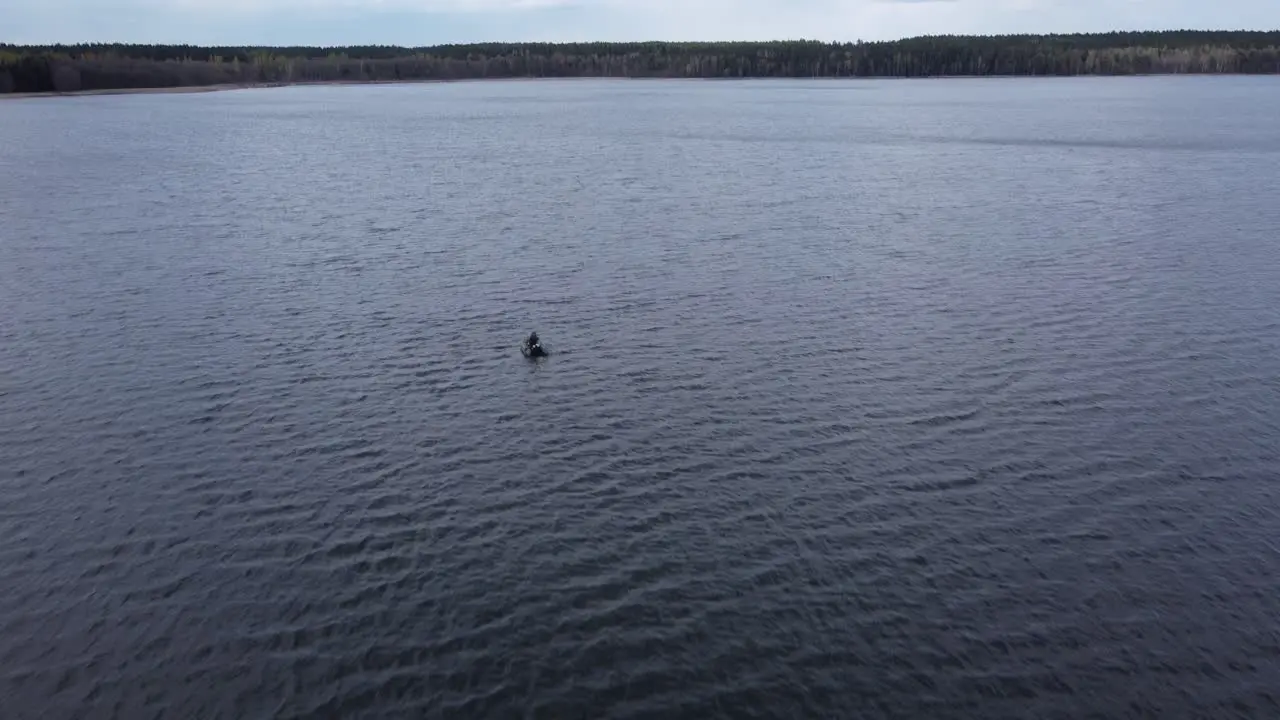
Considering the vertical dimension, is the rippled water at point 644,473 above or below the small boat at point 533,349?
below

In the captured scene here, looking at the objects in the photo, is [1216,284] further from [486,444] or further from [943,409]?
[486,444]

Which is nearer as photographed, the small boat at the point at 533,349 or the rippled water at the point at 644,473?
the rippled water at the point at 644,473

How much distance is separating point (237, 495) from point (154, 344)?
82.1 ft

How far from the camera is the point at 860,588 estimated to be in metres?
36.1

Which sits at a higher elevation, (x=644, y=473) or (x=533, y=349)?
(x=533, y=349)

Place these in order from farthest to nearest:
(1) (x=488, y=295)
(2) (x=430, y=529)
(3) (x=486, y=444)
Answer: (1) (x=488, y=295) < (3) (x=486, y=444) < (2) (x=430, y=529)

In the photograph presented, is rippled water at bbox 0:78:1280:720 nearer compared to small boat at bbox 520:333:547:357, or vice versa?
rippled water at bbox 0:78:1280:720

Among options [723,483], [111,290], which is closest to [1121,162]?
[723,483]

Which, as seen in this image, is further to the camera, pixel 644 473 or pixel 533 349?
pixel 533 349

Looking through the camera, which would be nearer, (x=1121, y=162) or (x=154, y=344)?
(x=154, y=344)

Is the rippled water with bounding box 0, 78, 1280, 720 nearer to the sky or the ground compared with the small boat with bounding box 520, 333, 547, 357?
nearer to the ground

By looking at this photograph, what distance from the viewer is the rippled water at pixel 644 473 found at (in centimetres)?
3184

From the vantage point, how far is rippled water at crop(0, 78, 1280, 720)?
31.8 meters

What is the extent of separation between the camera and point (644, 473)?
45.0 meters
